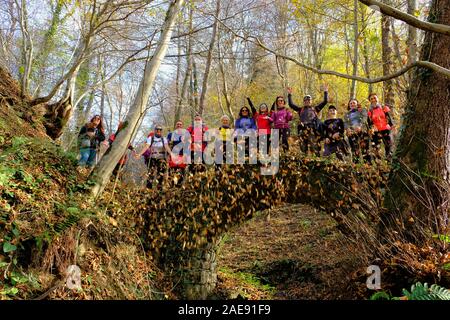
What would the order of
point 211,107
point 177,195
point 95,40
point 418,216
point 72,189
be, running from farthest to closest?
point 211,107 → point 177,195 → point 95,40 → point 72,189 → point 418,216

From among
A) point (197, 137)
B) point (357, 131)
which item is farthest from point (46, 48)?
point (357, 131)

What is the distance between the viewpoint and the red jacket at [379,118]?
281 inches

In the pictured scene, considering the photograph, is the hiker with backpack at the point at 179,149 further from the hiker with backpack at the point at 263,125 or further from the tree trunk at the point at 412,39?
the tree trunk at the point at 412,39

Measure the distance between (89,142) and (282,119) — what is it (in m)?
4.25

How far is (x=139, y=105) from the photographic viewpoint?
5738 mm

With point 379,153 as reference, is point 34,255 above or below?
below

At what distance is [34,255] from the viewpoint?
4.55 metres

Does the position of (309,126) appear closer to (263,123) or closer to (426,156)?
(263,123)

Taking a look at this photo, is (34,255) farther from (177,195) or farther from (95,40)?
(95,40)

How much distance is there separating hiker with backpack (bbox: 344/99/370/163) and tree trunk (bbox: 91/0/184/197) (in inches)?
169

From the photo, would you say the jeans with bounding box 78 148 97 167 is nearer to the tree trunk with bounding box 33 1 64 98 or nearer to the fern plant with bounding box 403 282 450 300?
the tree trunk with bounding box 33 1 64 98

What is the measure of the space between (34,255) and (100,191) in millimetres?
1635

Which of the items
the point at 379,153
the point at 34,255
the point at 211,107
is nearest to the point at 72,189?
the point at 34,255

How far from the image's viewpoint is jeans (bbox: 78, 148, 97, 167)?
697 centimetres
